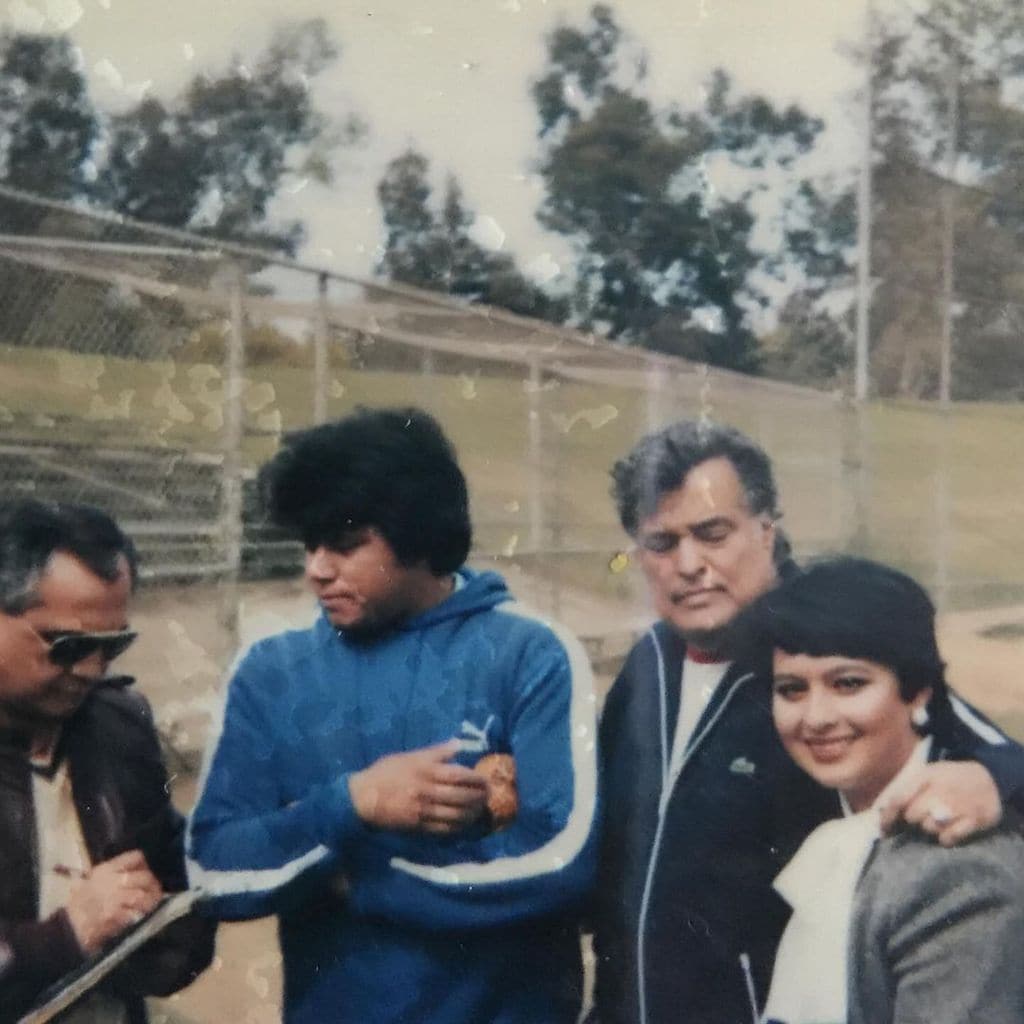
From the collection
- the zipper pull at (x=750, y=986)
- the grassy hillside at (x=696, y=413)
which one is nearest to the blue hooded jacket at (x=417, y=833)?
the grassy hillside at (x=696, y=413)

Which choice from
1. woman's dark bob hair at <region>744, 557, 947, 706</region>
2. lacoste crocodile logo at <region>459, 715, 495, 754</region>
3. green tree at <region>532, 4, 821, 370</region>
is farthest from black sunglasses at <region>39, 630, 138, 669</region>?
woman's dark bob hair at <region>744, 557, 947, 706</region>

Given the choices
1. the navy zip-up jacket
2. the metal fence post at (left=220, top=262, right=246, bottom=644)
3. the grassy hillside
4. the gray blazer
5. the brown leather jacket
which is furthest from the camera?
the metal fence post at (left=220, top=262, right=246, bottom=644)

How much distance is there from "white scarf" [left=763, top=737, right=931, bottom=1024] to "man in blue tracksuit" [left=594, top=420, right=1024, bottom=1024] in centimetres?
3

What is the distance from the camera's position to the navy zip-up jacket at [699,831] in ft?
8.23

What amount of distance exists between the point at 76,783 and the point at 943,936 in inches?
66.1

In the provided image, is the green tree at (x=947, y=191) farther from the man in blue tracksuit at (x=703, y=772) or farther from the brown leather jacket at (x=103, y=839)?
the brown leather jacket at (x=103, y=839)

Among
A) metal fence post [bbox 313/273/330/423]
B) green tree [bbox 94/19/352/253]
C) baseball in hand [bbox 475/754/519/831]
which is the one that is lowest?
baseball in hand [bbox 475/754/519/831]

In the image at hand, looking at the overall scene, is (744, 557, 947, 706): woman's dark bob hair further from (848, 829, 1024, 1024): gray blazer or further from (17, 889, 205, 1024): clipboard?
(17, 889, 205, 1024): clipboard

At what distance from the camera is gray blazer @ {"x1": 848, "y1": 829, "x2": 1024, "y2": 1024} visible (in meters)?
2.41

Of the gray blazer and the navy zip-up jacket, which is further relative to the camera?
the navy zip-up jacket

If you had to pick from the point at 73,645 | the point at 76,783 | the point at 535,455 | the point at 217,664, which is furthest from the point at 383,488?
the point at 76,783

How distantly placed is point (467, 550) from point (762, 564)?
1.86ft

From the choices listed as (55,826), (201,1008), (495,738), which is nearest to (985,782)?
(495,738)

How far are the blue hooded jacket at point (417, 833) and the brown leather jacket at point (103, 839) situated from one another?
0.14 m
